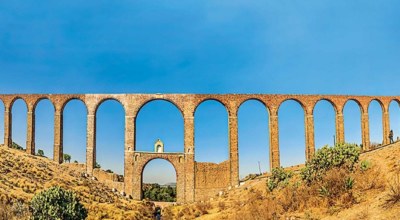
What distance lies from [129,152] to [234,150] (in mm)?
10129

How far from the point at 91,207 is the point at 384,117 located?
34.4 m

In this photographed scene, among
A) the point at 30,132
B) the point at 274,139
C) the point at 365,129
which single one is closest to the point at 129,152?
the point at 30,132

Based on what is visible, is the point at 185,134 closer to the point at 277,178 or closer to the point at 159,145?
the point at 159,145

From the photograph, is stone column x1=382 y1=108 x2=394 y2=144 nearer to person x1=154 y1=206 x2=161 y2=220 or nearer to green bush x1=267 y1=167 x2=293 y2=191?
green bush x1=267 y1=167 x2=293 y2=191

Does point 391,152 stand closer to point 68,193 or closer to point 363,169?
point 363,169

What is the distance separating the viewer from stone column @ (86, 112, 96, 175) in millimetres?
43969

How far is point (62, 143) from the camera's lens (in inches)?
1783

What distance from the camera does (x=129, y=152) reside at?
1720 inches

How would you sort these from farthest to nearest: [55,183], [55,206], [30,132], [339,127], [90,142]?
[339,127] < [30,132] < [90,142] < [55,183] < [55,206]

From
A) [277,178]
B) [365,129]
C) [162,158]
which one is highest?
[365,129]

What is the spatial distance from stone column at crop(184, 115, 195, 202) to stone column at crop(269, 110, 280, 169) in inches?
306

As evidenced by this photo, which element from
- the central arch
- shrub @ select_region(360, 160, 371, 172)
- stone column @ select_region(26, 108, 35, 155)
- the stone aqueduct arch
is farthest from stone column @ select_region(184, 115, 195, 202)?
shrub @ select_region(360, 160, 371, 172)

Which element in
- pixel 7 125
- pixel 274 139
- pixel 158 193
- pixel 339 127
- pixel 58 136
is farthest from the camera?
pixel 158 193

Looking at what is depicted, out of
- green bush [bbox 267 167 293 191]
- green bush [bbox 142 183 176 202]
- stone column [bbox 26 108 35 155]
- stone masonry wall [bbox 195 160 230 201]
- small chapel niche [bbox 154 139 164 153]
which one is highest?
stone column [bbox 26 108 35 155]
